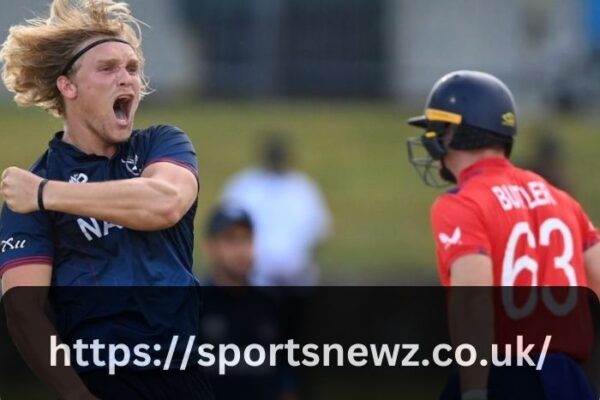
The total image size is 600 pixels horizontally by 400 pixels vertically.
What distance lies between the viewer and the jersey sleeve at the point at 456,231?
5.89m

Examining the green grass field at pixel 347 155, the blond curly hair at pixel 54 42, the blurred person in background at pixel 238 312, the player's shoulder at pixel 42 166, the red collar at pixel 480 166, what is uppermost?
the blond curly hair at pixel 54 42

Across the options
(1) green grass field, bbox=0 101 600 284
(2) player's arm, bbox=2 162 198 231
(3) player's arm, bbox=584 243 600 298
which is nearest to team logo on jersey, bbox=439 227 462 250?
(3) player's arm, bbox=584 243 600 298

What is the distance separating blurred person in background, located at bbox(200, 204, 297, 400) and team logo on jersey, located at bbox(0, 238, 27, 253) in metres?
3.51

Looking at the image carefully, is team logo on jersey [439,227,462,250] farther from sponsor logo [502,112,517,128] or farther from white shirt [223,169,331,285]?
white shirt [223,169,331,285]

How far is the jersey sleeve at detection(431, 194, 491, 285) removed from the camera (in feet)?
19.3

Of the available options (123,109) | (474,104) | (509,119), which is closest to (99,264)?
(123,109)

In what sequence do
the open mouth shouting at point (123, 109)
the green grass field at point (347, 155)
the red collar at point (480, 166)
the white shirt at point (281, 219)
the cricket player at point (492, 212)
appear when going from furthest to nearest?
the green grass field at point (347, 155) → the white shirt at point (281, 219) → the red collar at point (480, 166) → the cricket player at point (492, 212) → the open mouth shouting at point (123, 109)

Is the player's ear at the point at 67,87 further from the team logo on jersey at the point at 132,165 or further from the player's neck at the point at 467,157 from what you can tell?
the player's neck at the point at 467,157

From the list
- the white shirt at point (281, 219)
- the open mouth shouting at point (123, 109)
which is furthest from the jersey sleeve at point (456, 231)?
the white shirt at point (281, 219)

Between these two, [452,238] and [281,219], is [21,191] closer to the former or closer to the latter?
[452,238]

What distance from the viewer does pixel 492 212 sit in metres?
6.01

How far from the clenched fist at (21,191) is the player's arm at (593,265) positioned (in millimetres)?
2414

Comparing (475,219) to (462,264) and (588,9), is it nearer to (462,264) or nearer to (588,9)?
(462,264)

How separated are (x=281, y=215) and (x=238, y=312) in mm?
3870
